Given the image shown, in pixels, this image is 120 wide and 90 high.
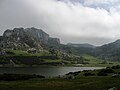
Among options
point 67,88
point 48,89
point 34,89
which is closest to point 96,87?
point 67,88

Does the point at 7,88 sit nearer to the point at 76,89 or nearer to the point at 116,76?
the point at 76,89

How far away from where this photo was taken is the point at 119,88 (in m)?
49.2

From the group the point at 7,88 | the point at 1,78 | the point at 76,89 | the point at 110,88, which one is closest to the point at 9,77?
the point at 1,78

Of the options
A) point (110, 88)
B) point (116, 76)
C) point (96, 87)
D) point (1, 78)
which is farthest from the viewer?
point (1, 78)

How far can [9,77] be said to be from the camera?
2913 inches

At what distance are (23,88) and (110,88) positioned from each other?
19.5 meters

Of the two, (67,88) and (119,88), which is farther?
(67,88)

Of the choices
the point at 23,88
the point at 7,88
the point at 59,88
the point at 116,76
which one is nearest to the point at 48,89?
the point at 59,88

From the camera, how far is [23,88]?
53469mm

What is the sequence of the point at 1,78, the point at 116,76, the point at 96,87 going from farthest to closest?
1. the point at 1,78
2. the point at 116,76
3. the point at 96,87

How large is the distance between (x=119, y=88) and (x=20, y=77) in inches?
1483

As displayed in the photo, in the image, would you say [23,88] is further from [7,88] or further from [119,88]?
[119,88]

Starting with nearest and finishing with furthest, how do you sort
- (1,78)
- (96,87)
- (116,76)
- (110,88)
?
(110,88) → (96,87) → (116,76) → (1,78)

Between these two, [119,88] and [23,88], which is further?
[23,88]
